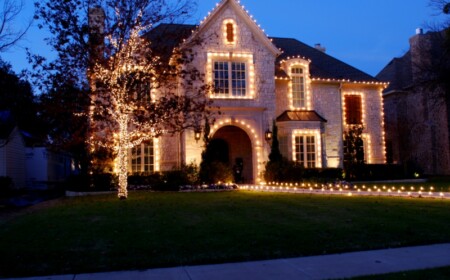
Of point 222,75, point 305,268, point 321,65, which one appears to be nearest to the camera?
point 305,268

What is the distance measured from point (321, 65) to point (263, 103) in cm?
669

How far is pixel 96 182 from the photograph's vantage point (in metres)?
21.3

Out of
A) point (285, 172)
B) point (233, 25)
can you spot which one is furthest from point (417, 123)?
point (233, 25)

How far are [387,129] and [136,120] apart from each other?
2070 cm

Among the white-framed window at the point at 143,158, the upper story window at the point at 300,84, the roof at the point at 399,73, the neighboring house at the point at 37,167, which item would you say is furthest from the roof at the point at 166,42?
the roof at the point at 399,73

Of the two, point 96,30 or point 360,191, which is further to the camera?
point 360,191

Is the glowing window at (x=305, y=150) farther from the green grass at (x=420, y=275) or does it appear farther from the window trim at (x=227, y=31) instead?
the green grass at (x=420, y=275)

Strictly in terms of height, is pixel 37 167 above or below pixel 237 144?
below

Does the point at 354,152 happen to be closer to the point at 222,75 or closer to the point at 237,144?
the point at 237,144

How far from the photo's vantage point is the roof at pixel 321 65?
27.7 metres

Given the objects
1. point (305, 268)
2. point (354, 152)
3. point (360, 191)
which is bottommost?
point (305, 268)

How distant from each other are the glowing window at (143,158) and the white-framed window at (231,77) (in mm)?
4601

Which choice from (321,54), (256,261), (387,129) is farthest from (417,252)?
(387,129)

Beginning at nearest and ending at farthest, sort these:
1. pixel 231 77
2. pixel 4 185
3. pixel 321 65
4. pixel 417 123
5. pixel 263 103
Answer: pixel 4 185, pixel 231 77, pixel 263 103, pixel 321 65, pixel 417 123
